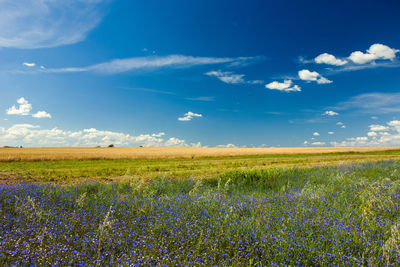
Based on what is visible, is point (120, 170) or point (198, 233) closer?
point (198, 233)

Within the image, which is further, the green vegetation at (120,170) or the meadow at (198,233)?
the green vegetation at (120,170)

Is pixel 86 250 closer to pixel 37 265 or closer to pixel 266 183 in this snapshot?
pixel 37 265

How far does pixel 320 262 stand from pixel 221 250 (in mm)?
1798

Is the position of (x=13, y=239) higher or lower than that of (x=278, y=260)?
higher

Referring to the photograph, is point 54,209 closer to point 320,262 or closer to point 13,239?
point 13,239

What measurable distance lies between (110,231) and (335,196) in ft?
26.6

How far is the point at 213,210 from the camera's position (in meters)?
7.02

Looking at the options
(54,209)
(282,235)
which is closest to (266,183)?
(282,235)

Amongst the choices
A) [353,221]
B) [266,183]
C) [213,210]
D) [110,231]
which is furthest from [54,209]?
[266,183]

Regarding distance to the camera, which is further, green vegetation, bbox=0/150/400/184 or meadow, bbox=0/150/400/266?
green vegetation, bbox=0/150/400/184

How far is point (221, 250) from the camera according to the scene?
4715 mm

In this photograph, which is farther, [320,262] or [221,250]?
[221,250]

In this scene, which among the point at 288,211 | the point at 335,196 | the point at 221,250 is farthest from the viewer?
the point at 335,196

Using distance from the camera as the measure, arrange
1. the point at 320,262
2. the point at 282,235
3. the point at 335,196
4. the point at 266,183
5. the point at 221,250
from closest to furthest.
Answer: the point at 320,262
the point at 221,250
the point at 282,235
the point at 335,196
the point at 266,183
